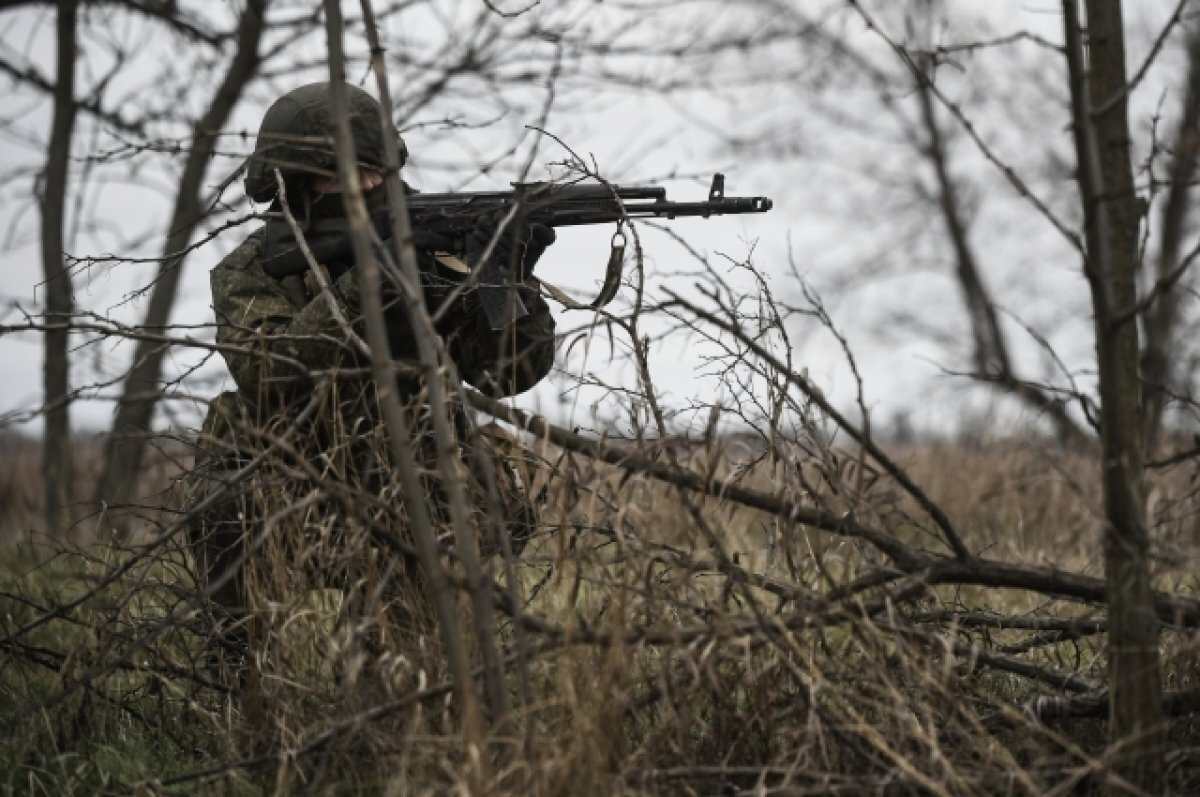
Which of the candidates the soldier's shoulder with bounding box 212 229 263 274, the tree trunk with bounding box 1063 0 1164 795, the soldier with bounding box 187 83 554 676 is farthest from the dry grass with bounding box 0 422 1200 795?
the soldier's shoulder with bounding box 212 229 263 274

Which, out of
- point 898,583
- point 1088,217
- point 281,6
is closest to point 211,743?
point 898,583

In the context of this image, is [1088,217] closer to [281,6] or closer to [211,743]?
[211,743]

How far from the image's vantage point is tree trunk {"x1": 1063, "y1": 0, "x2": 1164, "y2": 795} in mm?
2549

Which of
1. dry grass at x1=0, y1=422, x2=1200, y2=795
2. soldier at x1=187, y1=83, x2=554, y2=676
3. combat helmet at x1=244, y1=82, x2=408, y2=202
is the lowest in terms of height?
dry grass at x1=0, y1=422, x2=1200, y2=795

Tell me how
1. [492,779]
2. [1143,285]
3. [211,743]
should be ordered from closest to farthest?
[492,779] < [211,743] < [1143,285]

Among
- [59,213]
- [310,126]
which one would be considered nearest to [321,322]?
[310,126]

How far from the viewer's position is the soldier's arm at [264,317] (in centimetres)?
371

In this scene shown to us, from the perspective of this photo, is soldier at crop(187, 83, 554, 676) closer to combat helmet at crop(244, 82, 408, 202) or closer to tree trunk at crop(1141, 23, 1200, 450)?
combat helmet at crop(244, 82, 408, 202)

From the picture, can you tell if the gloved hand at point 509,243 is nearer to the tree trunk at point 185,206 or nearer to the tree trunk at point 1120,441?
the tree trunk at point 1120,441

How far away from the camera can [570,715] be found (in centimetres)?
284

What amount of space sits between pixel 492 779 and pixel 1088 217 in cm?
143

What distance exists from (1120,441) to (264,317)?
84.7 inches

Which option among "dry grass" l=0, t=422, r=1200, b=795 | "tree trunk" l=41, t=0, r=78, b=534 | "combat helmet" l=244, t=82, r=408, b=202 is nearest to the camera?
"dry grass" l=0, t=422, r=1200, b=795

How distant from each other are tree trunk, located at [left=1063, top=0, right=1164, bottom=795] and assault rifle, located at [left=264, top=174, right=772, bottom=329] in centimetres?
121
